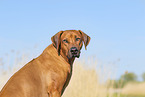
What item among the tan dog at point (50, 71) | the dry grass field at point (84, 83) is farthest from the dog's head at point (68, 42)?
the dry grass field at point (84, 83)

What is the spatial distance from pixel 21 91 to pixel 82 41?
5.43 feet

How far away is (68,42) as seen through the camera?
5.03 metres

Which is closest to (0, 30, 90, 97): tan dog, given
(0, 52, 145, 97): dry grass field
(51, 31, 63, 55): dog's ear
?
(51, 31, 63, 55): dog's ear

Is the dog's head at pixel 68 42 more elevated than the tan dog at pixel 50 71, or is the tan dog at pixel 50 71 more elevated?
the dog's head at pixel 68 42

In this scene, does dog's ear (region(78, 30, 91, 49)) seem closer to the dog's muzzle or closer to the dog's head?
Result: the dog's head

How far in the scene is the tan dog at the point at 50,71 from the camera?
191 inches

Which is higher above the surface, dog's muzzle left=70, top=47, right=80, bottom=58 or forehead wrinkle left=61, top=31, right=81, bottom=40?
forehead wrinkle left=61, top=31, right=81, bottom=40

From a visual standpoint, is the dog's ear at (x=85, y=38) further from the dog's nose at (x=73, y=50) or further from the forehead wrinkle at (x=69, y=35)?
the dog's nose at (x=73, y=50)

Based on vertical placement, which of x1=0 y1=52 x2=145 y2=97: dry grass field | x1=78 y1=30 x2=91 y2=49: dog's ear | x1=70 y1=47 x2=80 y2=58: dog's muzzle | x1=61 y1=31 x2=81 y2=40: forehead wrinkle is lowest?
x1=0 y1=52 x2=145 y2=97: dry grass field

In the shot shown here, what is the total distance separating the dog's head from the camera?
16.2 feet

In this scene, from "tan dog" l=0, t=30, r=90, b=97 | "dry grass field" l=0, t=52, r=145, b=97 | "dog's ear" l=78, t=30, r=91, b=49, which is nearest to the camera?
"tan dog" l=0, t=30, r=90, b=97

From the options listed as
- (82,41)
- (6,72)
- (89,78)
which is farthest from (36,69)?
(6,72)

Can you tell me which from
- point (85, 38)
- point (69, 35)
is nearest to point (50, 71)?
point (69, 35)

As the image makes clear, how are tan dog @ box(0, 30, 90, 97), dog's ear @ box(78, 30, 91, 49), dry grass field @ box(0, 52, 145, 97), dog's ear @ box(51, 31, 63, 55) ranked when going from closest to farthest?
tan dog @ box(0, 30, 90, 97) → dog's ear @ box(51, 31, 63, 55) → dog's ear @ box(78, 30, 91, 49) → dry grass field @ box(0, 52, 145, 97)
